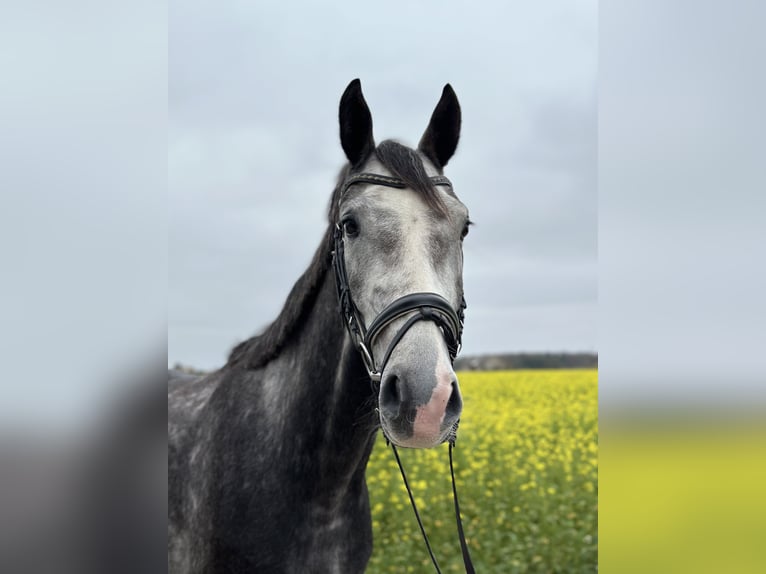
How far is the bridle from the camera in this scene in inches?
88.2

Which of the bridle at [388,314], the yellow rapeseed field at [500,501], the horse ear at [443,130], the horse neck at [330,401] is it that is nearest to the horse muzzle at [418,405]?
the bridle at [388,314]

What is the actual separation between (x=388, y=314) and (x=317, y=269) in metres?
0.70

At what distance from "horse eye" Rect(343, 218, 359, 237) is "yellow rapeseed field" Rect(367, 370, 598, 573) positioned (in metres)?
4.11

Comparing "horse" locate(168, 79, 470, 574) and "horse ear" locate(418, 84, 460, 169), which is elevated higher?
"horse ear" locate(418, 84, 460, 169)

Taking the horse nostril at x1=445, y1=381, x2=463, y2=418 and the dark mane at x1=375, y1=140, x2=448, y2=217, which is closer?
the horse nostril at x1=445, y1=381, x2=463, y2=418

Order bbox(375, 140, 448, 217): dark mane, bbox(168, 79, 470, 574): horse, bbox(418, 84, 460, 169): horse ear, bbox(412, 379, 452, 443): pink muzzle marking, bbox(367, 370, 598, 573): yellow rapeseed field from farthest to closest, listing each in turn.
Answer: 1. bbox(367, 370, 598, 573): yellow rapeseed field
2. bbox(418, 84, 460, 169): horse ear
3. bbox(375, 140, 448, 217): dark mane
4. bbox(168, 79, 470, 574): horse
5. bbox(412, 379, 452, 443): pink muzzle marking

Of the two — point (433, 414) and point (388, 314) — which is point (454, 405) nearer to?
point (433, 414)

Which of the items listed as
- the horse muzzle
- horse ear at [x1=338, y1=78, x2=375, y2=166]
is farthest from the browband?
the horse muzzle

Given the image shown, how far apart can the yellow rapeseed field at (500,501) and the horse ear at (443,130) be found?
157 inches

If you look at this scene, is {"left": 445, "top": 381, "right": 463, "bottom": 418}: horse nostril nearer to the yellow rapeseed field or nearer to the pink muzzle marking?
the pink muzzle marking

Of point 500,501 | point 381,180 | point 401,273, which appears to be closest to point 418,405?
point 401,273

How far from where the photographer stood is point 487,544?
608cm
